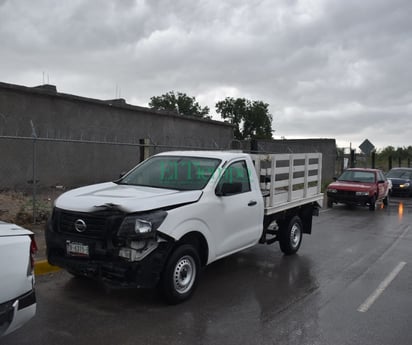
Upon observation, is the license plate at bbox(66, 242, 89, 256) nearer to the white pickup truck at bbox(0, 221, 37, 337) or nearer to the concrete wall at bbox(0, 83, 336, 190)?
the white pickup truck at bbox(0, 221, 37, 337)

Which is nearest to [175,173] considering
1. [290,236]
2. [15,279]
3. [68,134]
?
[290,236]

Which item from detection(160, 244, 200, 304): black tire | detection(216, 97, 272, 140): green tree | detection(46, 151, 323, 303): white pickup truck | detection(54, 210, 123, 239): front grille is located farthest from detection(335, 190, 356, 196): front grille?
detection(216, 97, 272, 140): green tree

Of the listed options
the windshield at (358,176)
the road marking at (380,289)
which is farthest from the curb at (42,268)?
the windshield at (358,176)

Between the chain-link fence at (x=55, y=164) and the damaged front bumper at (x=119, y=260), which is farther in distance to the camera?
the chain-link fence at (x=55, y=164)

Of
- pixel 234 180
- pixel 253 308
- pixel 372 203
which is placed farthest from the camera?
pixel 372 203

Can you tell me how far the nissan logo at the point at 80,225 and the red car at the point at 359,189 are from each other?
512 inches

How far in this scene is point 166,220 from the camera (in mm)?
4820

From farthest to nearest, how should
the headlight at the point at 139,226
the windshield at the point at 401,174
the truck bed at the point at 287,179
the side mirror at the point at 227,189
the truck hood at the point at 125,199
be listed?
the windshield at the point at 401,174
the truck bed at the point at 287,179
the side mirror at the point at 227,189
the truck hood at the point at 125,199
the headlight at the point at 139,226

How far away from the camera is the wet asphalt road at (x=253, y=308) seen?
4270mm

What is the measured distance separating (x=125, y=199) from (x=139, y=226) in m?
0.48

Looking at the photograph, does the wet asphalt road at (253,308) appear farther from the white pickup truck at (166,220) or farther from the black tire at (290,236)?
the white pickup truck at (166,220)

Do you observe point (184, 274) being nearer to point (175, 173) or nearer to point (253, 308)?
point (253, 308)

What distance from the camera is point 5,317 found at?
3152 mm

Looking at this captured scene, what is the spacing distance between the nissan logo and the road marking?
11.3ft
